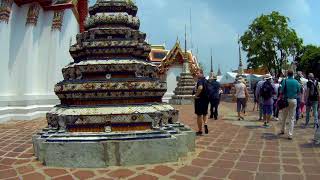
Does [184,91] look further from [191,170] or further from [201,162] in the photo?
[191,170]

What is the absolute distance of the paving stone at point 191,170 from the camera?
4.87m

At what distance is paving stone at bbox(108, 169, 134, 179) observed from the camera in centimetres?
476

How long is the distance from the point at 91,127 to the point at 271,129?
572cm

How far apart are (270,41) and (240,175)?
3169 cm

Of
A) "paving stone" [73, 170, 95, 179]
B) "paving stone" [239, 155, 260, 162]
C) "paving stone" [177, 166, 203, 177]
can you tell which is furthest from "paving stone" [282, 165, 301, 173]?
"paving stone" [73, 170, 95, 179]

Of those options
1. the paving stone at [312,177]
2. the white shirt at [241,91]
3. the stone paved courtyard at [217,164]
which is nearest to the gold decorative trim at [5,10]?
the stone paved courtyard at [217,164]

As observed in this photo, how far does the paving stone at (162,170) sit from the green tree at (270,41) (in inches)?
1233

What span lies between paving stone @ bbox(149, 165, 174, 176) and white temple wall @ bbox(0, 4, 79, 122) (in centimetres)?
875

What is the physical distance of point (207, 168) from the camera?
5.16m

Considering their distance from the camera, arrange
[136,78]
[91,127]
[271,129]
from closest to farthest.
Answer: [91,127]
[136,78]
[271,129]

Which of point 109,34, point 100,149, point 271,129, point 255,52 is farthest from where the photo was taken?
point 255,52

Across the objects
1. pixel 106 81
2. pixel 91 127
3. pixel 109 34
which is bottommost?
pixel 91 127

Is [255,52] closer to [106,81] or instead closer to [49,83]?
[49,83]

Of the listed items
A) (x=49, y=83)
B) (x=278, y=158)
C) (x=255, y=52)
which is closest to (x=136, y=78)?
(x=278, y=158)
